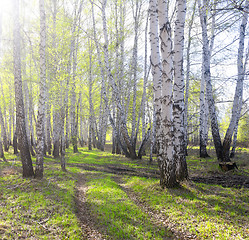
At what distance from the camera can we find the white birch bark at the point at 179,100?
22.8ft

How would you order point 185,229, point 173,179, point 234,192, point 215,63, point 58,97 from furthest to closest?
point 215,63 < point 58,97 < point 173,179 < point 234,192 < point 185,229

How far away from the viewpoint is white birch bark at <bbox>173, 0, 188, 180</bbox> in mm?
6945

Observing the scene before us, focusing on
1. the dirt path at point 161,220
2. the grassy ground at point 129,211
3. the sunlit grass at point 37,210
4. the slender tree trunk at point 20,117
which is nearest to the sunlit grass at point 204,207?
the grassy ground at point 129,211

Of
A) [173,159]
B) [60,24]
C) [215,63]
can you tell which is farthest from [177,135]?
[60,24]

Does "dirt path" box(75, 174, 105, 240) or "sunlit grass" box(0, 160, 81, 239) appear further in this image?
"dirt path" box(75, 174, 105, 240)

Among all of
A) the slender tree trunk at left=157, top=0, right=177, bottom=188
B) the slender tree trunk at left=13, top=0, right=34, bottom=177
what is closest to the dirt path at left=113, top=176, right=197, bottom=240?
the slender tree trunk at left=157, top=0, right=177, bottom=188

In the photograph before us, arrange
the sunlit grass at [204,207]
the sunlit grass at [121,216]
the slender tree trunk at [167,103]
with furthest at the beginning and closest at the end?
the slender tree trunk at [167,103], the sunlit grass at [121,216], the sunlit grass at [204,207]

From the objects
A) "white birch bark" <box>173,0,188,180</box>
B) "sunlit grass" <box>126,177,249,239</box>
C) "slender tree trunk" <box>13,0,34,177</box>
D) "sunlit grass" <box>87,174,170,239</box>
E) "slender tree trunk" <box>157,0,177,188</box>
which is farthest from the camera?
"slender tree trunk" <box>13,0,34,177</box>

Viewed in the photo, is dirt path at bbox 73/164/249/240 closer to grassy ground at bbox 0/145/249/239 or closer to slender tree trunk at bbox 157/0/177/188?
grassy ground at bbox 0/145/249/239

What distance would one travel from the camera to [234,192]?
20.0 ft

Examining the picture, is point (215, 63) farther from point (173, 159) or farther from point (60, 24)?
point (60, 24)

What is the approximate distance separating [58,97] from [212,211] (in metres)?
9.16

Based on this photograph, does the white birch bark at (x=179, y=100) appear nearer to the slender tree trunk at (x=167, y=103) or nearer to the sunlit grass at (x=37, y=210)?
the slender tree trunk at (x=167, y=103)

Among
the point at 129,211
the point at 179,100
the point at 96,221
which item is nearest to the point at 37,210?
the point at 96,221
